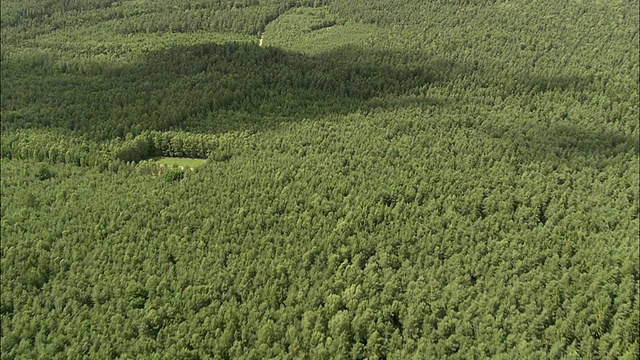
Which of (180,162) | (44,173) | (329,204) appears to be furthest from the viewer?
(180,162)

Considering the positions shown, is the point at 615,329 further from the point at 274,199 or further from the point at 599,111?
the point at 599,111

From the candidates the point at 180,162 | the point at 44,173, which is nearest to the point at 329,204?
the point at 180,162

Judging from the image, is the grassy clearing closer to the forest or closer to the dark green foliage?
the forest

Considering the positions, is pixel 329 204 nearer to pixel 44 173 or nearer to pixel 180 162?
pixel 180 162

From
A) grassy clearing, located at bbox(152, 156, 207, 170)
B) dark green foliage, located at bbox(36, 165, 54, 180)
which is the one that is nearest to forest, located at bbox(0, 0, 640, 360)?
dark green foliage, located at bbox(36, 165, 54, 180)

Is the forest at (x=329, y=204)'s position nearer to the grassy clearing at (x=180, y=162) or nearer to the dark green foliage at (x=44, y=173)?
the dark green foliage at (x=44, y=173)

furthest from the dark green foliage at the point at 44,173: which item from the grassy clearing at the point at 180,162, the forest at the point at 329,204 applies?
the grassy clearing at the point at 180,162
